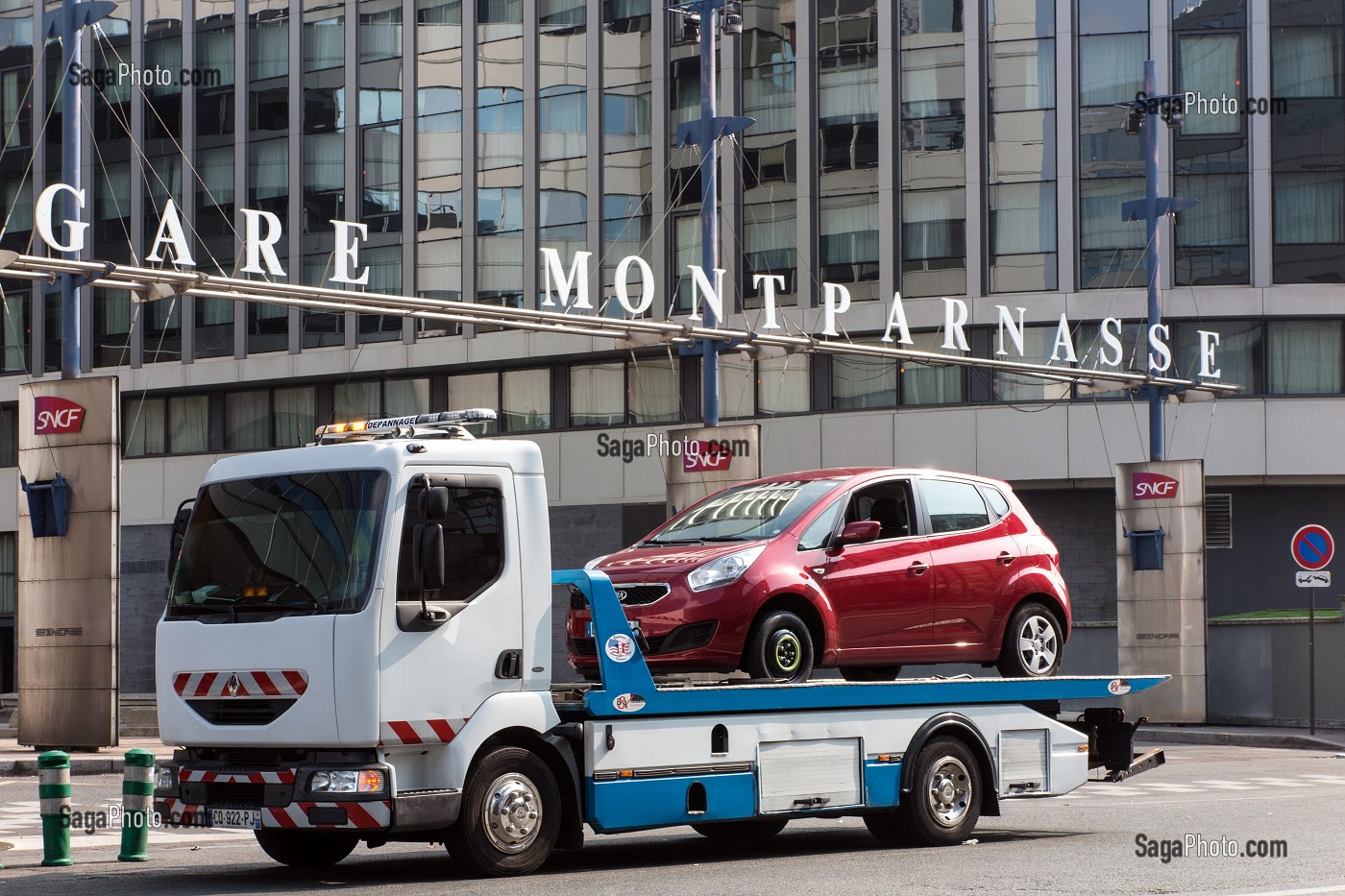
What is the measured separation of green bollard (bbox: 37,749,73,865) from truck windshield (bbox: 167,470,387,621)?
5.10 feet

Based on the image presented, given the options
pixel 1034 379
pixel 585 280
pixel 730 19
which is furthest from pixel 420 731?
pixel 1034 379

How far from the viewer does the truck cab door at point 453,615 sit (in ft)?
35.8

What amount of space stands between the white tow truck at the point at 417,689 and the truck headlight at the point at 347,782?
0.03 ft

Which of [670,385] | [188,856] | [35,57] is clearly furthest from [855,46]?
[188,856]

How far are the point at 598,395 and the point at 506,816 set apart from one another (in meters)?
29.8

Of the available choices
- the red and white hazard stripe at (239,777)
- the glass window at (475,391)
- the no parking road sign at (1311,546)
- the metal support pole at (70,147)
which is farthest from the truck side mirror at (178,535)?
the glass window at (475,391)

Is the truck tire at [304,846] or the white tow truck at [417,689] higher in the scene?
the white tow truck at [417,689]

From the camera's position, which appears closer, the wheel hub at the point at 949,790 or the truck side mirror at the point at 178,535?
the truck side mirror at the point at 178,535

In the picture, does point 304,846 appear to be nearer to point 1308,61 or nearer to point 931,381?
point 931,381

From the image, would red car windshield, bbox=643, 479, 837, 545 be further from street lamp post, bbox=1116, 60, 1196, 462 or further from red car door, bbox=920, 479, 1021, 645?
street lamp post, bbox=1116, 60, 1196, 462

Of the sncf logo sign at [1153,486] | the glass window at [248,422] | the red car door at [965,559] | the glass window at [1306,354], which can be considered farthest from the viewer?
the glass window at [248,422]

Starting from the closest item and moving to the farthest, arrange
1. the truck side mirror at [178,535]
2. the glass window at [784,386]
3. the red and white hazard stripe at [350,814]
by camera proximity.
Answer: the red and white hazard stripe at [350,814]
the truck side mirror at [178,535]
the glass window at [784,386]

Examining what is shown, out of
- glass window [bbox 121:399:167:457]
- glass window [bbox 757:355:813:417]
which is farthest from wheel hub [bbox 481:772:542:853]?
glass window [bbox 121:399:167:457]

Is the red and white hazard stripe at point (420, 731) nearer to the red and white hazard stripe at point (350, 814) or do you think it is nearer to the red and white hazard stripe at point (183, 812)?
the red and white hazard stripe at point (350, 814)
